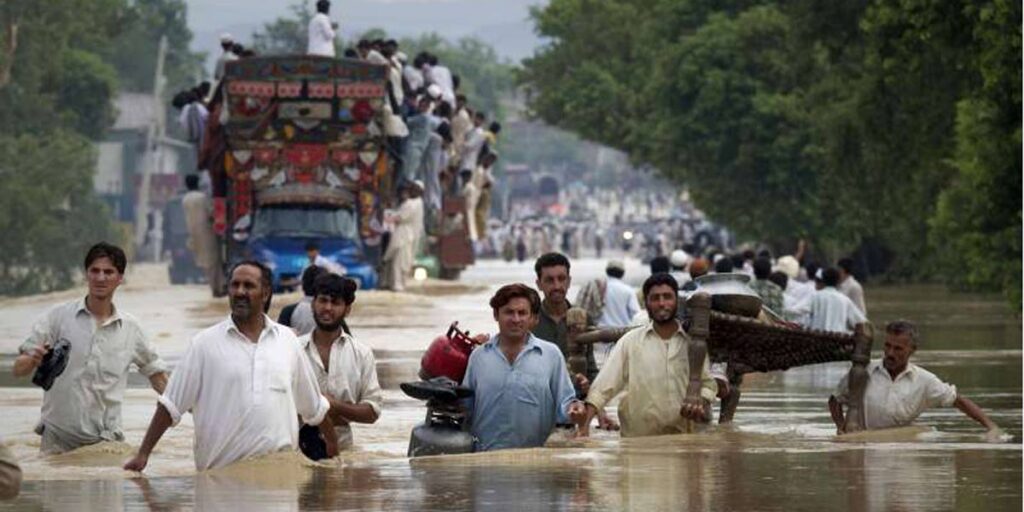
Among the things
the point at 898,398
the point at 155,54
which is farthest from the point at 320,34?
the point at 155,54

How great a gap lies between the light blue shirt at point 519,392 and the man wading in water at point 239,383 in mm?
1545

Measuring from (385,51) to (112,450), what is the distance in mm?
34255

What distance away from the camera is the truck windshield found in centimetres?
4709

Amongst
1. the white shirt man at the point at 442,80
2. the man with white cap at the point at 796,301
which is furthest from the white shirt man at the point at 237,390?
the white shirt man at the point at 442,80

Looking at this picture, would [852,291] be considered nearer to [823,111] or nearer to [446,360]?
[446,360]

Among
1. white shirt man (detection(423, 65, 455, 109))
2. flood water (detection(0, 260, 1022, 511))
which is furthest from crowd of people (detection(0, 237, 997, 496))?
white shirt man (detection(423, 65, 455, 109))

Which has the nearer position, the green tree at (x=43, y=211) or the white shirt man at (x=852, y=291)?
the white shirt man at (x=852, y=291)

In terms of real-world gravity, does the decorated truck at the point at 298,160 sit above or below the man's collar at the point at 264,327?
above

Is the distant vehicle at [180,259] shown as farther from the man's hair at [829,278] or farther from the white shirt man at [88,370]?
the white shirt man at [88,370]

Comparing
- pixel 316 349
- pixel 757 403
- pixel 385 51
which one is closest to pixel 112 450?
pixel 316 349

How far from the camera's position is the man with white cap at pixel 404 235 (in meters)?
49.5

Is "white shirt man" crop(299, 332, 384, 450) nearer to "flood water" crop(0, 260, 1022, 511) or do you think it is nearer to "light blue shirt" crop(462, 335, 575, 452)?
"flood water" crop(0, 260, 1022, 511)

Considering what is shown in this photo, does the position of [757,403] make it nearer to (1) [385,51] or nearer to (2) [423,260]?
(1) [385,51]

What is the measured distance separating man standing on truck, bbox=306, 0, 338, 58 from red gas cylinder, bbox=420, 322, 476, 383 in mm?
35139
